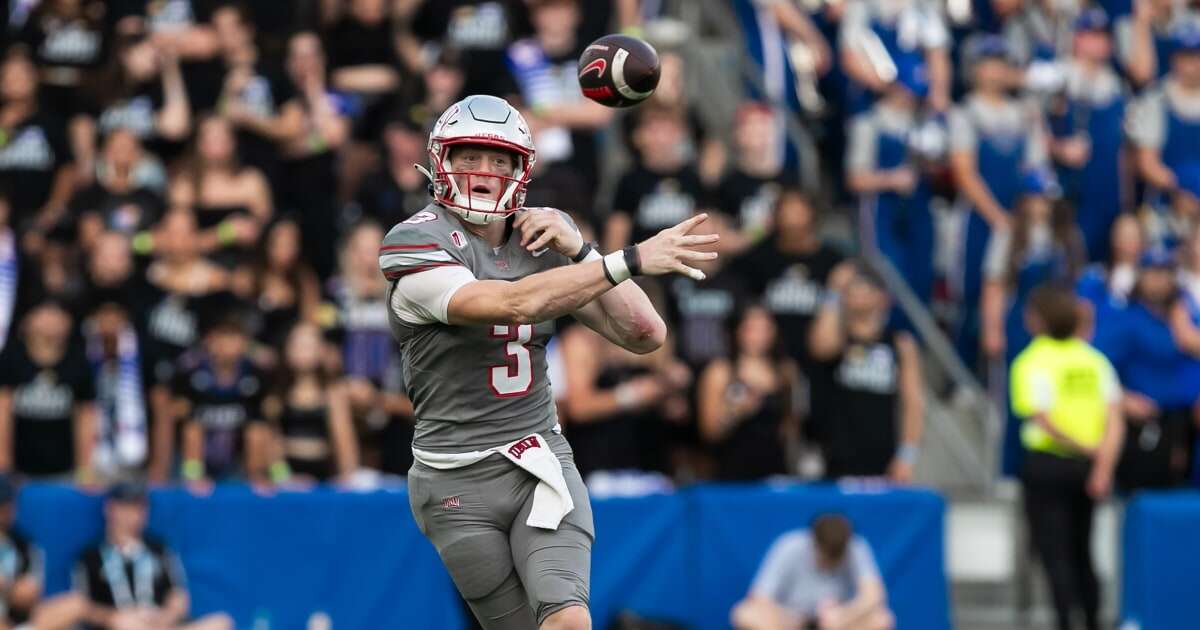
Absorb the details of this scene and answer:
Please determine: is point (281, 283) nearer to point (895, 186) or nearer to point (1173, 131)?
point (895, 186)

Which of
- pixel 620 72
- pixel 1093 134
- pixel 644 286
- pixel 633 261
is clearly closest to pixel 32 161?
pixel 644 286

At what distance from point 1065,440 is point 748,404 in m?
1.74

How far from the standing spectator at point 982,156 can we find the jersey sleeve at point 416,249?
7.22 metres

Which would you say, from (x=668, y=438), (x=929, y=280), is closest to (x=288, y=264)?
(x=668, y=438)

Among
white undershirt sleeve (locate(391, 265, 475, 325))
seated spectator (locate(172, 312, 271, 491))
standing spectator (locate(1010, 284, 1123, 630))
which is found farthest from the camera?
seated spectator (locate(172, 312, 271, 491))

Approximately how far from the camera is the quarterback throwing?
6.25 metres

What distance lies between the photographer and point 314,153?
1289 centimetres

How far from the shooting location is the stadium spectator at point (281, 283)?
11852 millimetres

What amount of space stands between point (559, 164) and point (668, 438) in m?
1.84

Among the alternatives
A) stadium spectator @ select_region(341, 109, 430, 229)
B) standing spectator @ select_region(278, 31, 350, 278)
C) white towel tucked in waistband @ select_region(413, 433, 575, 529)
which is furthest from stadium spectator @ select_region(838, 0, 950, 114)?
white towel tucked in waistband @ select_region(413, 433, 575, 529)

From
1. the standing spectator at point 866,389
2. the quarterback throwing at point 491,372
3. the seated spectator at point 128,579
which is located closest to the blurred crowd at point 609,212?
the standing spectator at point 866,389

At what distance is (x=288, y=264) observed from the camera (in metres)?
12.0

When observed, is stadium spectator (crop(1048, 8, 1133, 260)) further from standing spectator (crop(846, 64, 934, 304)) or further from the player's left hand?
the player's left hand

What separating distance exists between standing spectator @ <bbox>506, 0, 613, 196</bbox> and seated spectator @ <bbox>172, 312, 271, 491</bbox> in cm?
230
